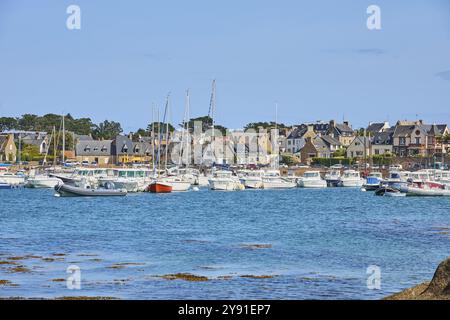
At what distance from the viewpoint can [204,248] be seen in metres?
39.3

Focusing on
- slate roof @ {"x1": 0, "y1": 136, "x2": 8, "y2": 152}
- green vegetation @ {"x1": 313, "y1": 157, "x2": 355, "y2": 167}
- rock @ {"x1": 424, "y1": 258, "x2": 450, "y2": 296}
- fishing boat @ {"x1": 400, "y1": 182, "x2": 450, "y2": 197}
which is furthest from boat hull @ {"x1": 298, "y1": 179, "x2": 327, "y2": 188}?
rock @ {"x1": 424, "y1": 258, "x2": 450, "y2": 296}

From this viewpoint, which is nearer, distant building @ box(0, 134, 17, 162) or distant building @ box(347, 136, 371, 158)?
distant building @ box(0, 134, 17, 162)

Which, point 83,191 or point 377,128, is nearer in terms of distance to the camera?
point 83,191

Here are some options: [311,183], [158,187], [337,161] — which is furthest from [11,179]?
[337,161]

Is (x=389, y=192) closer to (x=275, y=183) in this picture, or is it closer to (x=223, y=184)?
(x=223, y=184)

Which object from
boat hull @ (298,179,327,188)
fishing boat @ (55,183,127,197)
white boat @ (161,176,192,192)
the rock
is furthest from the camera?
boat hull @ (298,179,327,188)

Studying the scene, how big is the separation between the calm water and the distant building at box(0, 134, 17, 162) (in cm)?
10907

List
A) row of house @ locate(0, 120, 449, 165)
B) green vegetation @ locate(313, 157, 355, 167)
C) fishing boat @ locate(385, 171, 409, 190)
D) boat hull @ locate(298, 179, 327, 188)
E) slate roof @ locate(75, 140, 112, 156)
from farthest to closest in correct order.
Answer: slate roof @ locate(75, 140, 112, 156)
green vegetation @ locate(313, 157, 355, 167)
row of house @ locate(0, 120, 449, 165)
boat hull @ locate(298, 179, 327, 188)
fishing boat @ locate(385, 171, 409, 190)

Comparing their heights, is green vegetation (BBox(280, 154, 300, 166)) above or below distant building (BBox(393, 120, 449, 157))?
below

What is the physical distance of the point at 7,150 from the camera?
181 m

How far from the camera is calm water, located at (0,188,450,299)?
26531 mm

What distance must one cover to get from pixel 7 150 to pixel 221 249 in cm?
15005

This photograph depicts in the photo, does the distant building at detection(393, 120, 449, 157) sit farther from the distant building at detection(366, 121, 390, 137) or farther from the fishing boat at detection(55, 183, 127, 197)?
the fishing boat at detection(55, 183, 127, 197)

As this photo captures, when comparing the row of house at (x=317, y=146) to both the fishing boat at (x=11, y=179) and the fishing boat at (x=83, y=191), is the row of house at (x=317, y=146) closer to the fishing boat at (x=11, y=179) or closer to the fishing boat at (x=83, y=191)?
the fishing boat at (x=11, y=179)
